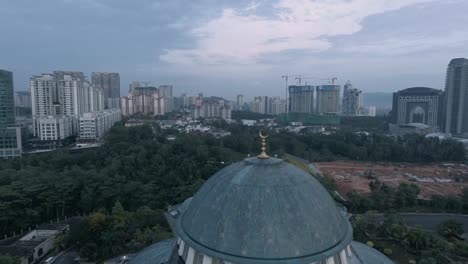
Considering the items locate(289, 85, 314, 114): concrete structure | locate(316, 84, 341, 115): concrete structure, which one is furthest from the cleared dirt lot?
locate(289, 85, 314, 114): concrete structure

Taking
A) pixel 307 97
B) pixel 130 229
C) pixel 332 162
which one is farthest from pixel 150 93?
pixel 130 229

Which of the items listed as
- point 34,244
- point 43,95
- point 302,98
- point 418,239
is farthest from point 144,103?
point 418,239

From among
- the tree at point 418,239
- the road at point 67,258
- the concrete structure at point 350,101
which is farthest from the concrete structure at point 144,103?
the tree at point 418,239

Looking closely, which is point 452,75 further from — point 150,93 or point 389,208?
point 150,93

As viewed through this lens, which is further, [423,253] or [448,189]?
[448,189]

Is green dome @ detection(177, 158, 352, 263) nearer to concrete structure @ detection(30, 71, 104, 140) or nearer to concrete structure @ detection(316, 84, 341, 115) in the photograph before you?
concrete structure @ detection(30, 71, 104, 140)

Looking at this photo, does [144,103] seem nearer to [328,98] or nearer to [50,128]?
[50,128]

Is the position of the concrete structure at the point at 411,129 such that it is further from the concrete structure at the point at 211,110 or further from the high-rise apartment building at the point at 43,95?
the high-rise apartment building at the point at 43,95
